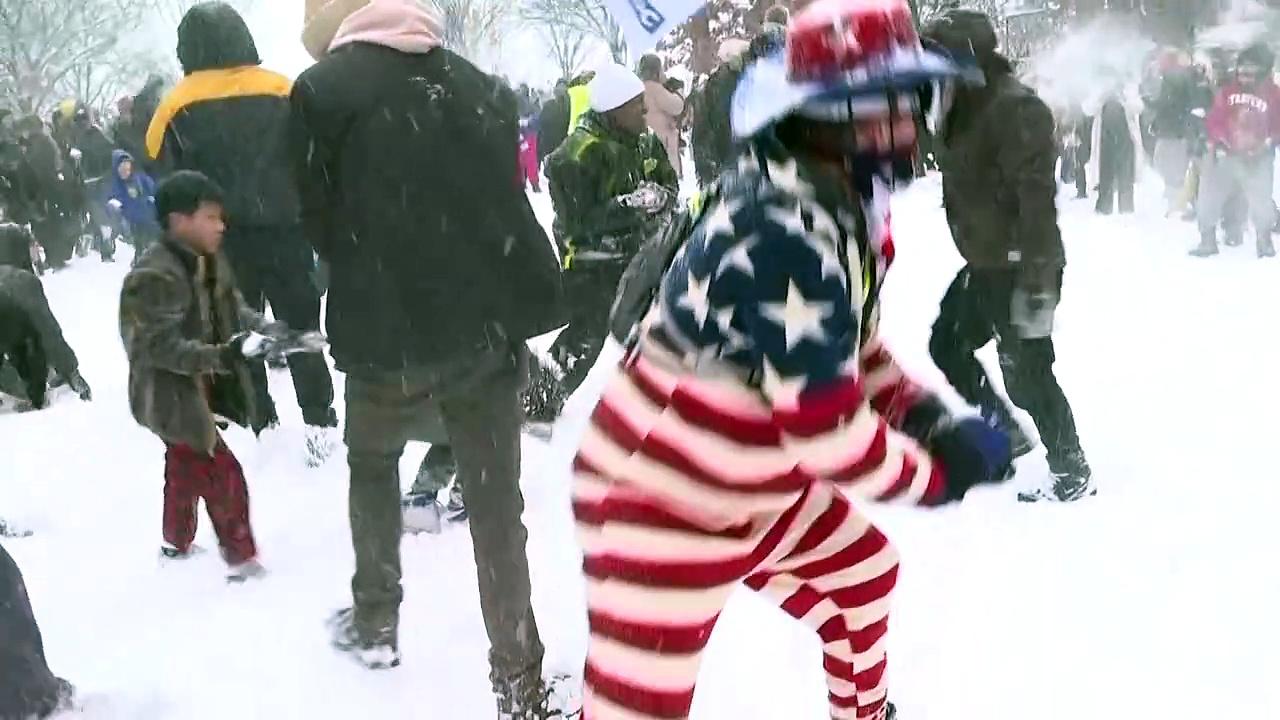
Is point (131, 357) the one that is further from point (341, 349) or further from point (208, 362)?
point (341, 349)

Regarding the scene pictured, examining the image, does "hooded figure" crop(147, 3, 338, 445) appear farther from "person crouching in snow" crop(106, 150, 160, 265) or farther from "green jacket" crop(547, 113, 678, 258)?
"person crouching in snow" crop(106, 150, 160, 265)

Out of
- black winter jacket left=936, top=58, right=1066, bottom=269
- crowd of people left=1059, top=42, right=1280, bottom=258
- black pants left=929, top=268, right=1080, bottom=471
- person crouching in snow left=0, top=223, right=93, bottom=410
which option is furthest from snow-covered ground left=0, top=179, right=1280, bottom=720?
crowd of people left=1059, top=42, right=1280, bottom=258

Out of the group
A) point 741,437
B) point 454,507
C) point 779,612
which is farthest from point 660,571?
point 454,507

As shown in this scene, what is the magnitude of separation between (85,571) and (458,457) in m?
2.24

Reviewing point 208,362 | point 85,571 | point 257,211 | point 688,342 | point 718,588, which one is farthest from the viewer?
point 257,211

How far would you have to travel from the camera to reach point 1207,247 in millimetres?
10578

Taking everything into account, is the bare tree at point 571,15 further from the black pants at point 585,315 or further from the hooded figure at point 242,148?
the hooded figure at point 242,148

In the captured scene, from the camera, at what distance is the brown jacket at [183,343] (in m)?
3.83

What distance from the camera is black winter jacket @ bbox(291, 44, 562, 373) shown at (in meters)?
2.92

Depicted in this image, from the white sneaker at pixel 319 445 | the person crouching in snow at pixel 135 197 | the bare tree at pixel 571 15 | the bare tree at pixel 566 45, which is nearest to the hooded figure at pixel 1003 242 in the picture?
the white sneaker at pixel 319 445

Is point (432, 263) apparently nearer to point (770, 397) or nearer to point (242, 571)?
point (770, 397)

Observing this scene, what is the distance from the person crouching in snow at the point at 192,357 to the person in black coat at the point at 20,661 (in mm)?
811

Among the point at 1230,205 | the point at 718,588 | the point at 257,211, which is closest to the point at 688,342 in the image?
the point at 718,588

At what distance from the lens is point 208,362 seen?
12.4ft
